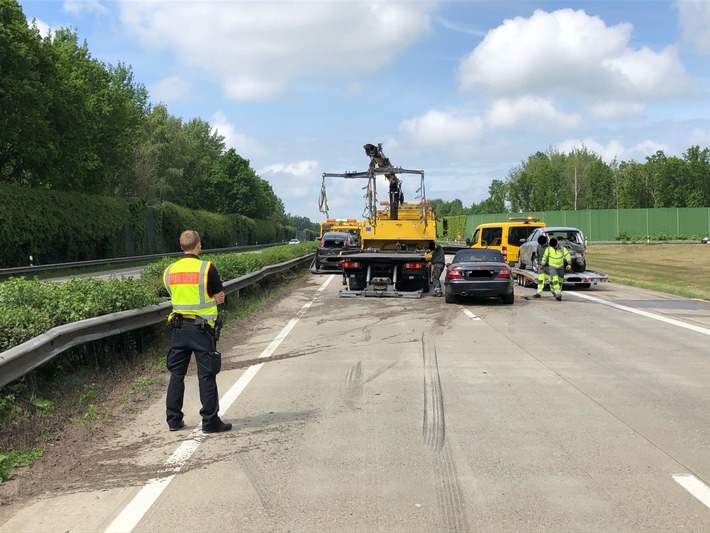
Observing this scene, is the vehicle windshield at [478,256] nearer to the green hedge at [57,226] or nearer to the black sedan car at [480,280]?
the black sedan car at [480,280]

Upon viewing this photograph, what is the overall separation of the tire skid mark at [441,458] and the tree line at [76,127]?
31520 millimetres

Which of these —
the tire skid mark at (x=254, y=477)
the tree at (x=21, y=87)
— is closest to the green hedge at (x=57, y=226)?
the tree at (x=21, y=87)

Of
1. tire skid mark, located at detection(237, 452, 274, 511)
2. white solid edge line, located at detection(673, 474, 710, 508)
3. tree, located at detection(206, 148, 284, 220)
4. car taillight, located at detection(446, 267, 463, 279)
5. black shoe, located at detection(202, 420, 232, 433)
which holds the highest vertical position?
tree, located at detection(206, 148, 284, 220)

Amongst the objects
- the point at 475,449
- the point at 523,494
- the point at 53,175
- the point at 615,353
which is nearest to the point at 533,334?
the point at 615,353

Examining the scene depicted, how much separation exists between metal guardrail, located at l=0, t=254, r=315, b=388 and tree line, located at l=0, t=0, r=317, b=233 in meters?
28.1

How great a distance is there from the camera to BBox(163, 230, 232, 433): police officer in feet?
19.1

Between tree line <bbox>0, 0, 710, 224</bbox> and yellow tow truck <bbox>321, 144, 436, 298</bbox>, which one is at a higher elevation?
tree line <bbox>0, 0, 710, 224</bbox>

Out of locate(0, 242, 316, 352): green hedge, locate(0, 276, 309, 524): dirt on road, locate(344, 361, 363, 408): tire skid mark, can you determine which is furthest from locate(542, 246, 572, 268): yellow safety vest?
locate(0, 276, 309, 524): dirt on road

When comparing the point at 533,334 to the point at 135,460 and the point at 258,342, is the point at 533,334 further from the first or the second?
the point at 135,460

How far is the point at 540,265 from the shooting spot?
18641mm

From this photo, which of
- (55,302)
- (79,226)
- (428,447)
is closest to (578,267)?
(428,447)

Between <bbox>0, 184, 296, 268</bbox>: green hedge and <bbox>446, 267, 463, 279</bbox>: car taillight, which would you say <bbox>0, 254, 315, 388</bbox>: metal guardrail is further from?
<bbox>0, 184, 296, 268</bbox>: green hedge

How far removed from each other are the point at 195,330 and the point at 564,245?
1685 centimetres

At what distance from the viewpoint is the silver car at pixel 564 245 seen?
2094 centimetres
